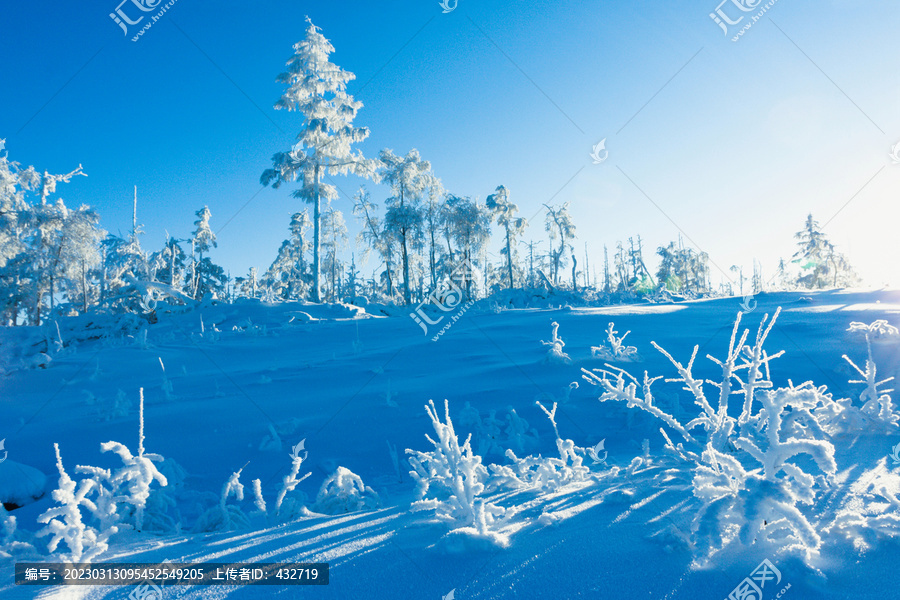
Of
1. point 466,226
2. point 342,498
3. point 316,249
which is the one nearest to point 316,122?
point 316,249

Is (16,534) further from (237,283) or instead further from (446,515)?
(237,283)

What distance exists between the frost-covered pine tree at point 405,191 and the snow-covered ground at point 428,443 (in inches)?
671

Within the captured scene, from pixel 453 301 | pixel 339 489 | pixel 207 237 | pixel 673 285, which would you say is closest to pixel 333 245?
pixel 207 237

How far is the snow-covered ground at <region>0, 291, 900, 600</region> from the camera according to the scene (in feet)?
5.62

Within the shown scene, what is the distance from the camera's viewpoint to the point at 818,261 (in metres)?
39.4

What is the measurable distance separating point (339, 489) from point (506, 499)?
49.1 inches

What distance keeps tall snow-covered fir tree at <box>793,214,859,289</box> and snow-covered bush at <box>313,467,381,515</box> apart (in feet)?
151

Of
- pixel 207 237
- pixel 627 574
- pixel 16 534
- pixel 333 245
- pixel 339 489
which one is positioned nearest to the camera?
pixel 627 574

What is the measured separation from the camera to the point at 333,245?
3838cm

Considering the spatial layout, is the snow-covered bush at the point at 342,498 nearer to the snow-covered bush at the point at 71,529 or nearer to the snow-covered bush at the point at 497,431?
the snow-covered bush at the point at 71,529

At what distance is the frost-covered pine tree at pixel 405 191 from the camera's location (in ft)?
95.5

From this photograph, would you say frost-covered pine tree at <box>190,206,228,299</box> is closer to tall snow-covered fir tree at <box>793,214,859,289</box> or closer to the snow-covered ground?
the snow-covered ground

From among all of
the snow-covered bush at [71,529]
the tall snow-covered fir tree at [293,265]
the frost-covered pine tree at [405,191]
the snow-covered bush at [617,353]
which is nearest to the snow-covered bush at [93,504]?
the snow-covered bush at [71,529]

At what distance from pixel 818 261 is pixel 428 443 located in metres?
46.8
